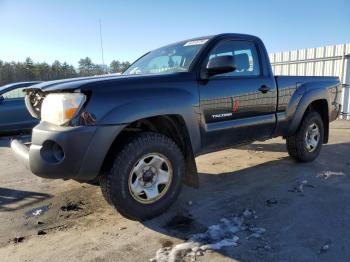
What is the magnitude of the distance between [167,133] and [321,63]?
9.96 m

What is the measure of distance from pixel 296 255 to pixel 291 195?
4.76 feet

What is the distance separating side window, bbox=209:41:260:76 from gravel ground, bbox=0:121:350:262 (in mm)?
1444

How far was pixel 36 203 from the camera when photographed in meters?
4.06

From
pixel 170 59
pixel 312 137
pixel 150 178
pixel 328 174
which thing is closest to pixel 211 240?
pixel 150 178

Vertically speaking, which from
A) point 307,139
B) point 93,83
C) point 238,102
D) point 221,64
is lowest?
point 307,139

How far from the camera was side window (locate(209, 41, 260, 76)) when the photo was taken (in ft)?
14.2

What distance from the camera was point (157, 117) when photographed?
3559 mm

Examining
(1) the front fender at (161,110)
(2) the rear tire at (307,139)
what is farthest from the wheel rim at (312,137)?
(1) the front fender at (161,110)

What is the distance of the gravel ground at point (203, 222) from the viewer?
2.83m

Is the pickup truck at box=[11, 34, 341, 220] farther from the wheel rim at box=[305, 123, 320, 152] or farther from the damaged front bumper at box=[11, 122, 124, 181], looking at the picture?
the wheel rim at box=[305, 123, 320, 152]

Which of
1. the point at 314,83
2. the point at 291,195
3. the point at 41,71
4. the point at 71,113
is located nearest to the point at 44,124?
the point at 71,113

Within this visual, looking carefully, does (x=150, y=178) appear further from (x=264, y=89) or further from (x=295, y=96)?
(x=295, y=96)

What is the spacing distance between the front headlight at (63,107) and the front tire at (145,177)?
22.1 inches

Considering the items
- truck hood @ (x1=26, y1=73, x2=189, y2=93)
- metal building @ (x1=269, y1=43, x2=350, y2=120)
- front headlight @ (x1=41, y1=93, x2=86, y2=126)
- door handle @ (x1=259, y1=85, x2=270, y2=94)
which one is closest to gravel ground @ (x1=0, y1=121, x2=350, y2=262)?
front headlight @ (x1=41, y1=93, x2=86, y2=126)
